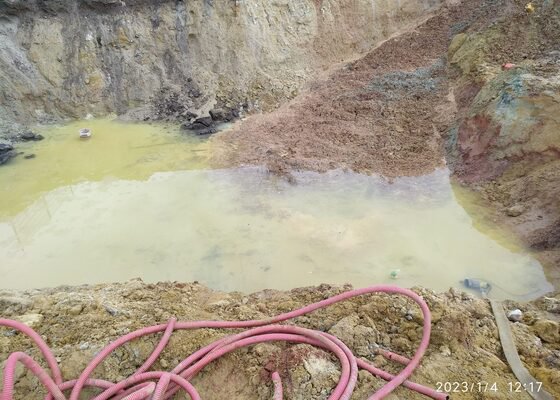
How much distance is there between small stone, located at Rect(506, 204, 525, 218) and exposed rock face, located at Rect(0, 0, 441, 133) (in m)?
6.26

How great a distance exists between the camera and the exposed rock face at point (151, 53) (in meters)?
11.0

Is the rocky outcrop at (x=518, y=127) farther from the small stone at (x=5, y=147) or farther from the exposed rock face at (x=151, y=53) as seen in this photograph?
the small stone at (x=5, y=147)

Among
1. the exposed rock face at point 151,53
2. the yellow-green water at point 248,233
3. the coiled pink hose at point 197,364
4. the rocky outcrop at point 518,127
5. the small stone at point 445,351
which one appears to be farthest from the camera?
the exposed rock face at point 151,53

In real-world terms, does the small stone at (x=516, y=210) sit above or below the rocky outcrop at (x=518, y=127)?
below

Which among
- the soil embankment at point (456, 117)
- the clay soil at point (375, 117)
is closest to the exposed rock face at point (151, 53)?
the clay soil at point (375, 117)

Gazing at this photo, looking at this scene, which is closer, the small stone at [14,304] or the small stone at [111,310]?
the small stone at [111,310]

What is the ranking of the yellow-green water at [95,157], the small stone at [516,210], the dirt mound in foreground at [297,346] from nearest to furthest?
the dirt mound in foreground at [297,346] < the small stone at [516,210] < the yellow-green water at [95,157]

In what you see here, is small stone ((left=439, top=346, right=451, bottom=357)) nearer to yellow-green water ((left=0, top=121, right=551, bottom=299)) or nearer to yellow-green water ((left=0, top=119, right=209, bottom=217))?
yellow-green water ((left=0, top=121, right=551, bottom=299))

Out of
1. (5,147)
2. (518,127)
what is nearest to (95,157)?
(5,147)

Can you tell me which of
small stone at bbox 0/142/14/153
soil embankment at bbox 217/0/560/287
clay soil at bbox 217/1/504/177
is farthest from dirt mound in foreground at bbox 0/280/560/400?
small stone at bbox 0/142/14/153
